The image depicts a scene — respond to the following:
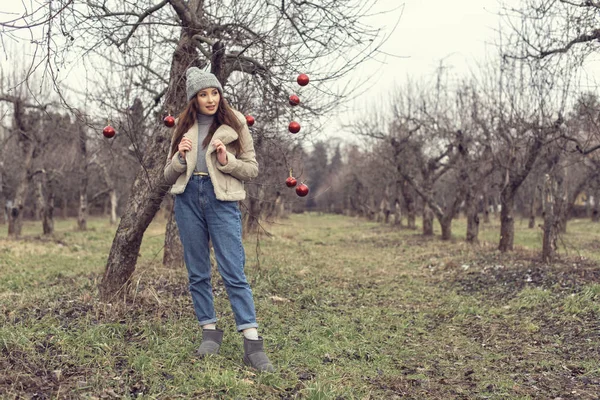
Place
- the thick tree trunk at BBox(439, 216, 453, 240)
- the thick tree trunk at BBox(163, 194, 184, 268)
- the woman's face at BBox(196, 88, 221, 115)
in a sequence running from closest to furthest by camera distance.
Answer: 1. the woman's face at BBox(196, 88, 221, 115)
2. the thick tree trunk at BBox(163, 194, 184, 268)
3. the thick tree trunk at BBox(439, 216, 453, 240)

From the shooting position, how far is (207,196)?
3555 millimetres

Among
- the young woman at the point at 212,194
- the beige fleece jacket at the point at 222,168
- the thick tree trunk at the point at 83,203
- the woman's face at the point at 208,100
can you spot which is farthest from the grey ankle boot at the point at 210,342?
the thick tree trunk at the point at 83,203

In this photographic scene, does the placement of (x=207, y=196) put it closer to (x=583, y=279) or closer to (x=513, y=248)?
(x=583, y=279)

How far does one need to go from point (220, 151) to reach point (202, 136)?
0.32m

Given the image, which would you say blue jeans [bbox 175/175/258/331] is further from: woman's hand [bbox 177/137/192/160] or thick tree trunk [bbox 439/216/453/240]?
thick tree trunk [bbox 439/216/453/240]

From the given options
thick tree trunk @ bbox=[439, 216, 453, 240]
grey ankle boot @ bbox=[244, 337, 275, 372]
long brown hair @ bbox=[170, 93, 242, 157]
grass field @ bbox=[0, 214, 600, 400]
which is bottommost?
grass field @ bbox=[0, 214, 600, 400]

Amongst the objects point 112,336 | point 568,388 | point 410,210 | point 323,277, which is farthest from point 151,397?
point 410,210

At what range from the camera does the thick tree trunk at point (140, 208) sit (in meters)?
4.93

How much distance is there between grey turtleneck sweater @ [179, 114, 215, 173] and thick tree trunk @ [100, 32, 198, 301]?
131 centimetres

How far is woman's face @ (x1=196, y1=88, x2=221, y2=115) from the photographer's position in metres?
3.64

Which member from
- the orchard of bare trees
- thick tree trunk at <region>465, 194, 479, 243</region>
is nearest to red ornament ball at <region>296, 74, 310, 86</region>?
the orchard of bare trees

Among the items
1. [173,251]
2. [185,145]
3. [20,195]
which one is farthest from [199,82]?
[20,195]

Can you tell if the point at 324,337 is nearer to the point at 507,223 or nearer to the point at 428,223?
the point at 507,223

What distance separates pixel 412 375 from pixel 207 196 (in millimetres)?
2187
